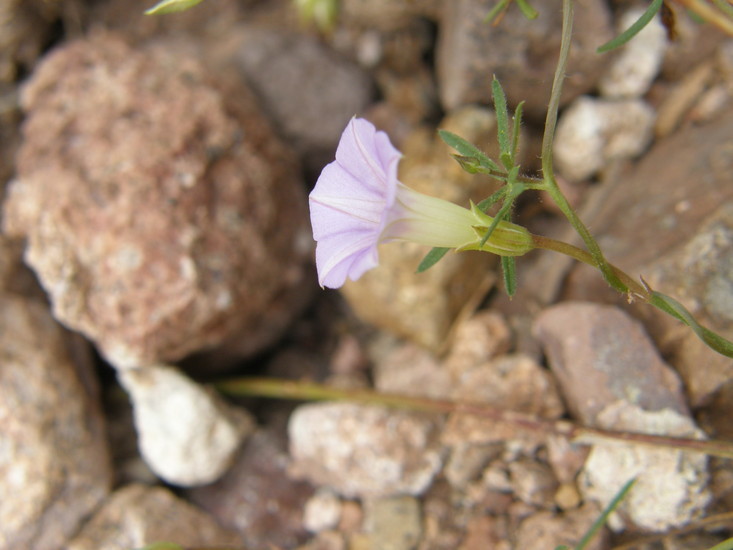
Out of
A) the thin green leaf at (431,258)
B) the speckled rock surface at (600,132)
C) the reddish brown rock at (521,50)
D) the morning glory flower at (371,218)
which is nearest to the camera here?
the morning glory flower at (371,218)

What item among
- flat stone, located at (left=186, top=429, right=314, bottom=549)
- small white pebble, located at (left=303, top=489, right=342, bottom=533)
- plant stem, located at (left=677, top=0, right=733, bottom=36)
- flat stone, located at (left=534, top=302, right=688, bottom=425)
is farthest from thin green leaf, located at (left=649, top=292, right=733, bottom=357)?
flat stone, located at (left=186, top=429, right=314, bottom=549)

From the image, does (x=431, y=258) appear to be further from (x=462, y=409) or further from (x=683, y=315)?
(x=462, y=409)

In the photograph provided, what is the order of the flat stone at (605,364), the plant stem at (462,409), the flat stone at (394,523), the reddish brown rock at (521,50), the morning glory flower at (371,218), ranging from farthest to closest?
the reddish brown rock at (521,50) → the flat stone at (394,523) → the flat stone at (605,364) → the plant stem at (462,409) → the morning glory flower at (371,218)

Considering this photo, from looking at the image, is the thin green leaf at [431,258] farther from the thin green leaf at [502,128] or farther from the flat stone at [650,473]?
the flat stone at [650,473]

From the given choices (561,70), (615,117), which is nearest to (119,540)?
(561,70)

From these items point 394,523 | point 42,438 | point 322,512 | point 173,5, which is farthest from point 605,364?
point 42,438

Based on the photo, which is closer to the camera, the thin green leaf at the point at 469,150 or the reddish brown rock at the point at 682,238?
the thin green leaf at the point at 469,150

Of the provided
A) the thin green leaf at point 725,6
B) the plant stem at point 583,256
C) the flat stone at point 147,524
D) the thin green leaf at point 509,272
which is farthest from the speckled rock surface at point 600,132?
the flat stone at point 147,524

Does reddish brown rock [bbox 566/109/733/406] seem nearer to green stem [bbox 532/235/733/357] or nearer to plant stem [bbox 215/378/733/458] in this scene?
plant stem [bbox 215/378/733/458]
